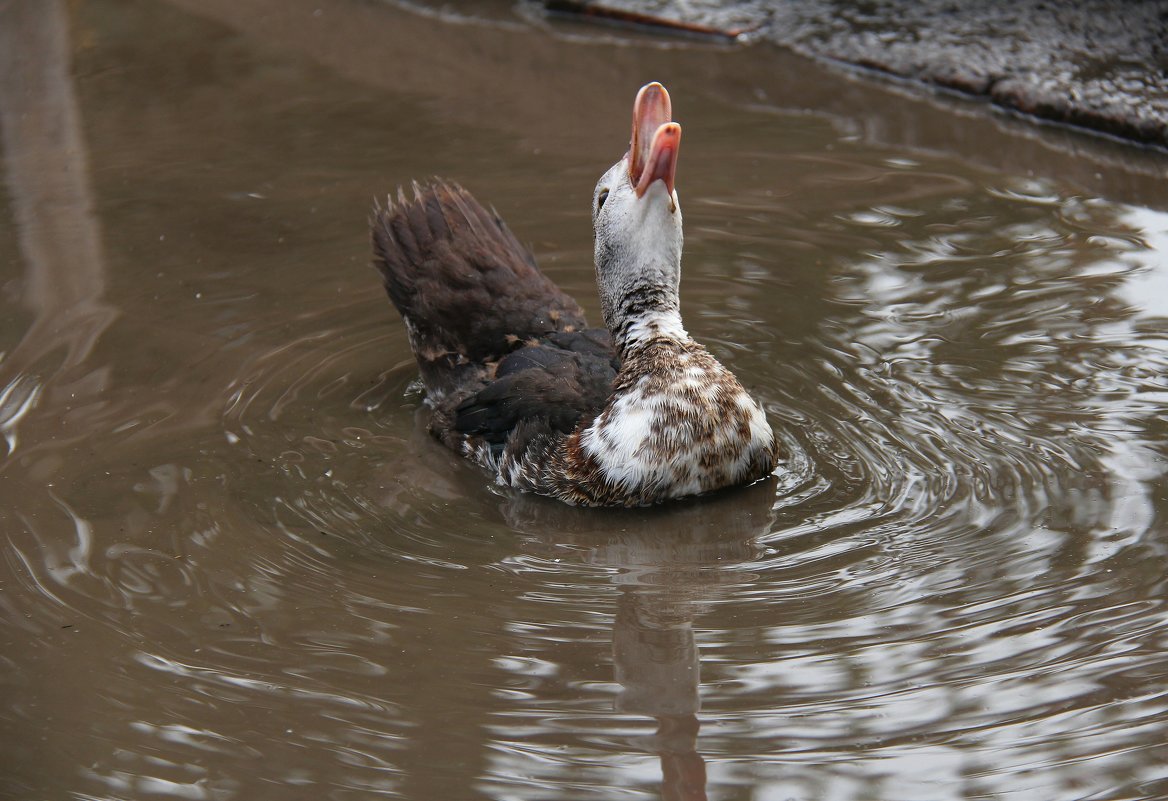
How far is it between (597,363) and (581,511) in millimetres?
670

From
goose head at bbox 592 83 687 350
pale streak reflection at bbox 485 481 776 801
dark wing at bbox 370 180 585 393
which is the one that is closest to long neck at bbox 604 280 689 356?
goose head at bbox 592 83 687 350

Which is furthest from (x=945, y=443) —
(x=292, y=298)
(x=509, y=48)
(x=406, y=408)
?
(x=509, y=48)

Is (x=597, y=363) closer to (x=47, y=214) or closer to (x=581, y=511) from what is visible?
(x=581, y=511)

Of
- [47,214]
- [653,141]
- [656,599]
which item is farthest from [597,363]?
[47,214]

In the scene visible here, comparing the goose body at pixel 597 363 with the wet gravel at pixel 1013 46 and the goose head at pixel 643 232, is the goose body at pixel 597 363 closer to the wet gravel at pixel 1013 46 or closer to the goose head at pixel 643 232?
the goose head at pixel 643 232

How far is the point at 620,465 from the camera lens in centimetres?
502

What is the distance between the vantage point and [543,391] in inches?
212

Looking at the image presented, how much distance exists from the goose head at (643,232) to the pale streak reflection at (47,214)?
2.20 m

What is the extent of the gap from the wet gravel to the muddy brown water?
0.27m

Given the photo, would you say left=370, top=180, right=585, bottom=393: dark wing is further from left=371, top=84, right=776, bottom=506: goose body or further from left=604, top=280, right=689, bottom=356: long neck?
left=604, top=280, right=689, bottom=356: long neck

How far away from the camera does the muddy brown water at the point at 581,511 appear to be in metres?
3.72

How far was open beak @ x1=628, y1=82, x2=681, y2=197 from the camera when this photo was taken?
492 centimetres

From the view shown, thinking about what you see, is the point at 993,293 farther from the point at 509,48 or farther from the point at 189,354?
the point at 509,48

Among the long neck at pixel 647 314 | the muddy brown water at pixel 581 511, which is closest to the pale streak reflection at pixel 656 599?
the muddy brown water at pixel 581 511
